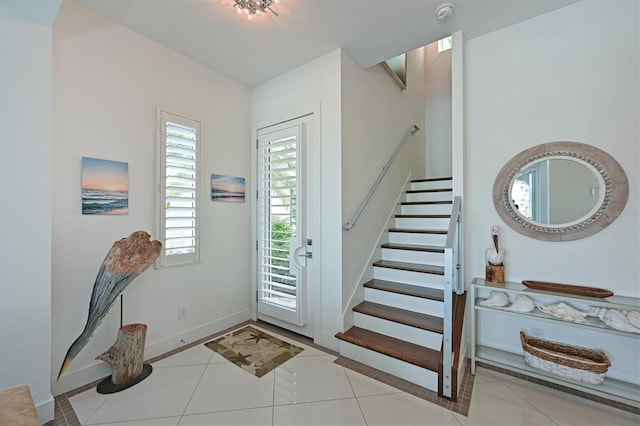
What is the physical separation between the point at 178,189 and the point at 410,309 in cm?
253

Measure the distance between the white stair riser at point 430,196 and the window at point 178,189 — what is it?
2883 mm

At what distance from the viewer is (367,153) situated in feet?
9.89

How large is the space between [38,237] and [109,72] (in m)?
1.43

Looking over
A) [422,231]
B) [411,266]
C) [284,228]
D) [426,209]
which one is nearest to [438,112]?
[426,209]

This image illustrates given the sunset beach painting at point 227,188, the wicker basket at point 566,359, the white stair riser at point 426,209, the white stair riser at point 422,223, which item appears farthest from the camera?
the white stair riser at point 426,209

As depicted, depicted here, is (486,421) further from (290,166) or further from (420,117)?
(420,117)

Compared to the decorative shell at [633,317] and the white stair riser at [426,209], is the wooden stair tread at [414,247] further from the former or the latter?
the decorative shell at [633,317]

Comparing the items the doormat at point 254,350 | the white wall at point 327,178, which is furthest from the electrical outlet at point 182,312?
the white wall at point 327,178

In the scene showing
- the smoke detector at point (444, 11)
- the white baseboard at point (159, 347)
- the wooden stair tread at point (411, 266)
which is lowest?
the white baseboard at point (159, 347)

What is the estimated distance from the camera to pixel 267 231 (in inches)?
123

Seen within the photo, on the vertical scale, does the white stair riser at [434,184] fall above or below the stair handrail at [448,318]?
above

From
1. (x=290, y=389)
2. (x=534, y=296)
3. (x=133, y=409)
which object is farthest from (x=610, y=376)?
(x=133, y=409)

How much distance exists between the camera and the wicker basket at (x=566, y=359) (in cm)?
178

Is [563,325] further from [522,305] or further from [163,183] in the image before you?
[163,183]
